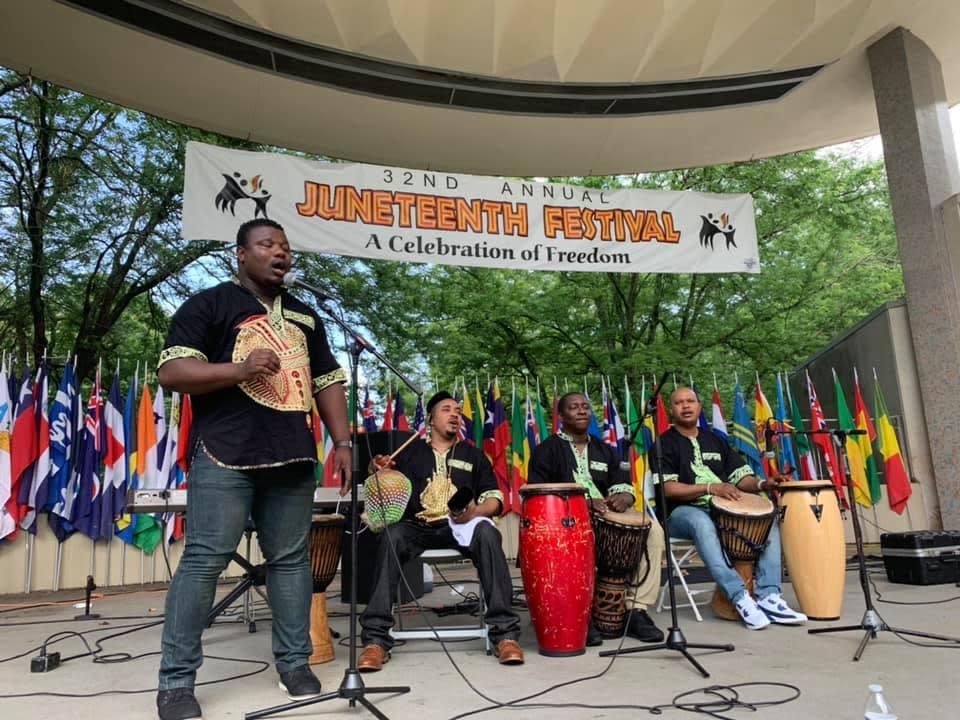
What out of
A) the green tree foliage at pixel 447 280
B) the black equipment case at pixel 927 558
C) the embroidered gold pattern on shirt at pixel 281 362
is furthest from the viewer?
the green tree foliage at pixel 447 280

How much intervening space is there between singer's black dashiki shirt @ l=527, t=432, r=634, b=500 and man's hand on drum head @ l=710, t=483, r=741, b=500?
0.50 metres

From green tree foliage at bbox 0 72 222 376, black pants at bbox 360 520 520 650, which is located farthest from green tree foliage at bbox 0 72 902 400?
black pants at bbox 360 520 520 650

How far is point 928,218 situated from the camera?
6406mm

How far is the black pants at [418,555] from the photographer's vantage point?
133 inches

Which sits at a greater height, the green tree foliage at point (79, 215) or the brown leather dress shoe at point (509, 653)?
the green tree foliage at point (79, 215)

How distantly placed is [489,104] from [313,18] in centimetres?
184

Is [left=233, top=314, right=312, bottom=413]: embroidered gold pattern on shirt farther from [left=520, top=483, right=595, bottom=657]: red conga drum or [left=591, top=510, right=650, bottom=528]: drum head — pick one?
[left=591, top=510, right=650, bottom=528]: drum head

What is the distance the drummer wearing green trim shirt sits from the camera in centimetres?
398

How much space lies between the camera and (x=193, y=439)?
266 cm

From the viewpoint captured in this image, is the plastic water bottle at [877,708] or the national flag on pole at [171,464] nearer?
the plastic water bottle at [877,708]

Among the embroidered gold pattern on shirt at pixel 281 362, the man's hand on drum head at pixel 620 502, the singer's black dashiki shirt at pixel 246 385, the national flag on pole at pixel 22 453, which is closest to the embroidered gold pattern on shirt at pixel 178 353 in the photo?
the singer's black dashiki shirt at pixel 246 385

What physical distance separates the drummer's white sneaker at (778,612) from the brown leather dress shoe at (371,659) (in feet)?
7.22

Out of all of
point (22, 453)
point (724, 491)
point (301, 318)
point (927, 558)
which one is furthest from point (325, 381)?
point (22, 453)

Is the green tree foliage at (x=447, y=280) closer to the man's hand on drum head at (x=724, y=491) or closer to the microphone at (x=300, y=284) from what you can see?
the man's hand on drum head at (x=724, y=491)
